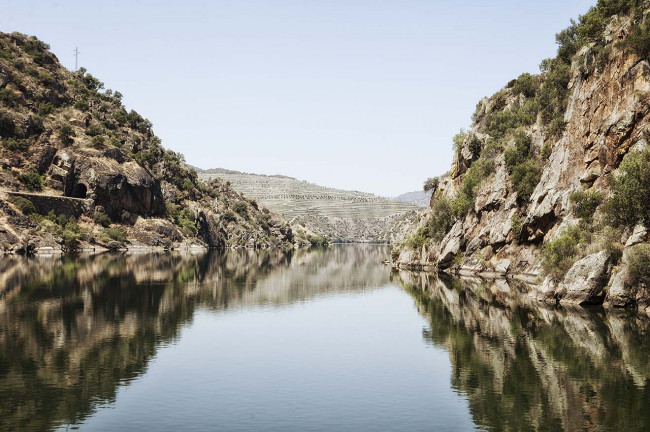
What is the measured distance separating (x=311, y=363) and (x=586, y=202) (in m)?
43.2

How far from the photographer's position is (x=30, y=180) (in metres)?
155

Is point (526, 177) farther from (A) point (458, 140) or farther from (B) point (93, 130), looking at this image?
(B) point (93, 130)

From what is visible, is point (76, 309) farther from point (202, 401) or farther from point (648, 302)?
point (648, 302)

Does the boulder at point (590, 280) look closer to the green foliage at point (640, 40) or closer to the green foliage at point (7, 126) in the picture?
the green foliage at point (640, 40)

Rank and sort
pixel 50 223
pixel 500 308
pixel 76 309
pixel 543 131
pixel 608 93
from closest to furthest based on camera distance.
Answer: pixel 76 309 → pixel 500 308 → pixel 608 93 → pixel 543 131 → pixel 50 223

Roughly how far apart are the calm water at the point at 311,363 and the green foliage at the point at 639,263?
13.2 feet

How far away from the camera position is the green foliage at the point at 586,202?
67250 millimetres

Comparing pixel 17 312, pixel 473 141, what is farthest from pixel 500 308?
pixel 473 141

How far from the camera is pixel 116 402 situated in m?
28.9

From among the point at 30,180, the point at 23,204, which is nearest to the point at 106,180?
the point at 30,180

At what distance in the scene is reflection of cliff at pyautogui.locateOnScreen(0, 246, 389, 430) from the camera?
29.5m

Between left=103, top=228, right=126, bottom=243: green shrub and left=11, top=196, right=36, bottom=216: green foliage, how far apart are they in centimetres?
2373

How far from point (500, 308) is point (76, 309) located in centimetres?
4076

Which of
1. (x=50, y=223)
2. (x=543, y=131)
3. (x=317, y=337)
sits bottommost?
(x=317, y=337)
